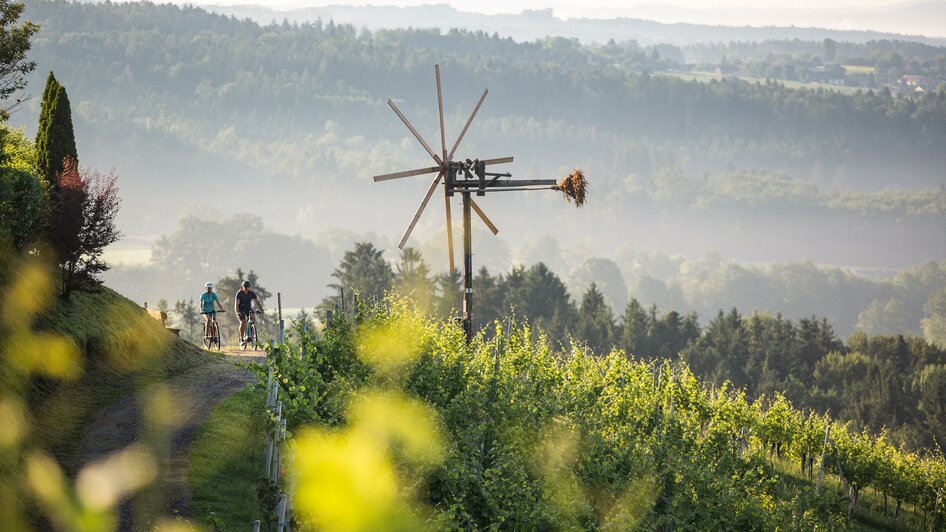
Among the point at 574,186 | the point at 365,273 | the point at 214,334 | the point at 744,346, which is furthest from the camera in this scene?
the point at 744,346

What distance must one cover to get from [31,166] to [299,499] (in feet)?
52.9

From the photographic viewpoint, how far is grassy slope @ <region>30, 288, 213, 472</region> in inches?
830

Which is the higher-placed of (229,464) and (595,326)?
(229,464)

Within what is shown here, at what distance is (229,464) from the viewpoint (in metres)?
20.8

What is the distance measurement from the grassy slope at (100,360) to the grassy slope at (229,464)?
7.51 feet

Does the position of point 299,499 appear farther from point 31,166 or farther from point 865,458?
point 865,458

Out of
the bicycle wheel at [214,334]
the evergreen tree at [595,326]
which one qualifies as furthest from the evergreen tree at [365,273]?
the bicycle wheel at [214,334]

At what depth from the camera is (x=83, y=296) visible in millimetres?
28062

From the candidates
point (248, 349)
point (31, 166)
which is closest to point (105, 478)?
point (31, 166)

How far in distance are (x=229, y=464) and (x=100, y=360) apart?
22.0 feet

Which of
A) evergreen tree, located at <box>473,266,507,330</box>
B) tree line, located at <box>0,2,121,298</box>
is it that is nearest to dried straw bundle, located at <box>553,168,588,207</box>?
tree line, located at <box>0,2,121,298</box>

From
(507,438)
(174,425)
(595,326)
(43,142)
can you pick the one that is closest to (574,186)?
(507,438)

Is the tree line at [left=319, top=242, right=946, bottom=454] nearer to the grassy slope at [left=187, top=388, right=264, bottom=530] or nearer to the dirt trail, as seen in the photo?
→ the dirt trail

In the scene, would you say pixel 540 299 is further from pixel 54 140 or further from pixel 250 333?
pixel 54 140
